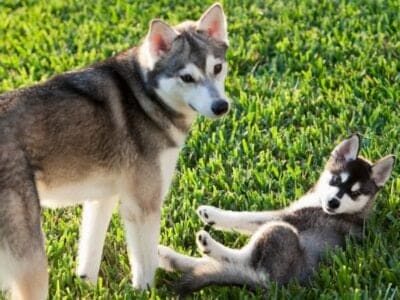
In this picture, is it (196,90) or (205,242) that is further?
(205,242)

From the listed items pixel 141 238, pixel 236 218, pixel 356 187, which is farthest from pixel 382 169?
pixel 141 238

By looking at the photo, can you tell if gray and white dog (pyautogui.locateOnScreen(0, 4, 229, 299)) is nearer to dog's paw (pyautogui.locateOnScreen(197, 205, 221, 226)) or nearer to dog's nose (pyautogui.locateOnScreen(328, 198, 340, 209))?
dog's paw (pyautogui.locateOnScreen(197, 205, 221, 226))

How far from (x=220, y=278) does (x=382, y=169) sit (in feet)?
4.76

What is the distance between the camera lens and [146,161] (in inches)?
213

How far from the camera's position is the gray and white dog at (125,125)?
5102 mm

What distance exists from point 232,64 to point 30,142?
14.0 feet

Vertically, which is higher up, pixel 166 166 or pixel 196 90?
pixel 196 90

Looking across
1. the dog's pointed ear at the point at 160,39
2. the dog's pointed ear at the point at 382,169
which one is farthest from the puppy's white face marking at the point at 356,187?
the dog's pointed ear at the point at 160,39

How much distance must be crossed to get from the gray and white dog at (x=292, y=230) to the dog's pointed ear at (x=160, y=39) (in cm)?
121

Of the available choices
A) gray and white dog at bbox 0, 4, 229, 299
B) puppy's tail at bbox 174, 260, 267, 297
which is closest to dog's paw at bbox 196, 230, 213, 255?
puppy's tail at bbox 174, 260, 267, 297

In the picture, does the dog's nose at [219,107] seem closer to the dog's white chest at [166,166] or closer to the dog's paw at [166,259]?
the dog's white chest at [166,166]

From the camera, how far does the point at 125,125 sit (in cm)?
541

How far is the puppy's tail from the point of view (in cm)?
525

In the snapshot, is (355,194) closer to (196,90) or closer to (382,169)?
(382,169)
